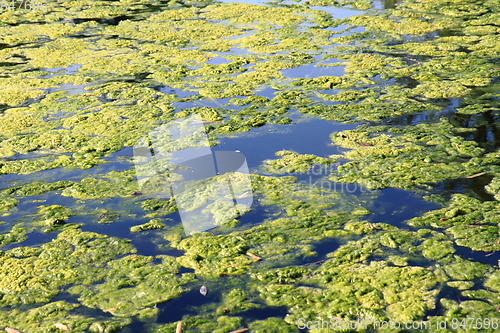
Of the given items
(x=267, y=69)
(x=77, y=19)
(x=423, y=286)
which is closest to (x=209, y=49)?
(x=267, y=69)

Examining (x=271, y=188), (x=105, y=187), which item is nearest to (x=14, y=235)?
(x=105, y=187)

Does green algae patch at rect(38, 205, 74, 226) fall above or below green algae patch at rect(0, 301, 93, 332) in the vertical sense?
above

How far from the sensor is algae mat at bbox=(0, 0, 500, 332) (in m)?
2.15

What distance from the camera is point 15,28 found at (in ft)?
28.3

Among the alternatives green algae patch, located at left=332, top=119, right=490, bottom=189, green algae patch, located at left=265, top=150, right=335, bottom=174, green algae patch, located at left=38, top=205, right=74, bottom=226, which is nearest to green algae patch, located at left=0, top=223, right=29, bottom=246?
green algae patch, located at left=38, top=205, right=74, bottom=226

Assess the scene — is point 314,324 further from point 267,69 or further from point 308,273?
point 267,69

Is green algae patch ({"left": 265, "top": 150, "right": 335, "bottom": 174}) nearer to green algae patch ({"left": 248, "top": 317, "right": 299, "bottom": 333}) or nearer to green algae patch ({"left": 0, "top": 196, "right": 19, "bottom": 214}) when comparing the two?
green algae patch ({"left": 248, "top": 317, "right": 299, "bottom": 333})

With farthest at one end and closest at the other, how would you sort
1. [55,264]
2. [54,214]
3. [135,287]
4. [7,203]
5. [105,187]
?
1. [105,187]
2. [7,203]
3. [54,214]
4. [55,264]
5. [135,287]

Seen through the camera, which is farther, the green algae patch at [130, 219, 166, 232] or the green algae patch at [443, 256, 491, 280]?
the green algae patch at [130, 219, 166, 232]

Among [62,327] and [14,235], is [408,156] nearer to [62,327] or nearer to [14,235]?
[62,327]

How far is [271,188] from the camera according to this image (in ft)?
10.4

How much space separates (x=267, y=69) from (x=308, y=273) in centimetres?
390

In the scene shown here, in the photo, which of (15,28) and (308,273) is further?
(15,28)

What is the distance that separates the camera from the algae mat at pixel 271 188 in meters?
2.15
